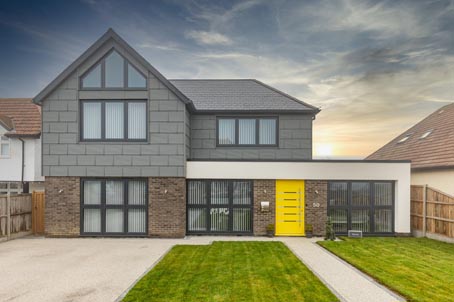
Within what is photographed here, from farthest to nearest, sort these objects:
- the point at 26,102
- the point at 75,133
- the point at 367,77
Answer: the point at 26,102, the point at 367,77, the point at 75,133

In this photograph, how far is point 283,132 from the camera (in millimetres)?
13414

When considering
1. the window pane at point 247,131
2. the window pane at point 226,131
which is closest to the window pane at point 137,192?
the window pane at point 226,131

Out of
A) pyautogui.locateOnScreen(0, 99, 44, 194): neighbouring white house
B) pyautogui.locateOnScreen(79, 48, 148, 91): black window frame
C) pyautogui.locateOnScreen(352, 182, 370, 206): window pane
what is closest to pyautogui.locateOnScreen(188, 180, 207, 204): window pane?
pyautogui.locateOnScreen(79, 48, 148, 91): black window frame

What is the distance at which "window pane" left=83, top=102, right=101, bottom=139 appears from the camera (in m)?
12.0

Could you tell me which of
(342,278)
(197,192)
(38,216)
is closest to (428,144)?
(342,278)

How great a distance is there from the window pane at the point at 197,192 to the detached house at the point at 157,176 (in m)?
0.04

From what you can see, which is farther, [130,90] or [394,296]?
[130,90]

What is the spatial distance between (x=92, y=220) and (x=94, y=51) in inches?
262

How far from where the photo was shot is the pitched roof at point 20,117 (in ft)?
53.5

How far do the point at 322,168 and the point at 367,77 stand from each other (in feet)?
21.9

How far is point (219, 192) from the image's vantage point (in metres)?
12.3

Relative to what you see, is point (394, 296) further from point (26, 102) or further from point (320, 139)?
point (26, 102)

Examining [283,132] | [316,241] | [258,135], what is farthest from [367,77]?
[316,241]

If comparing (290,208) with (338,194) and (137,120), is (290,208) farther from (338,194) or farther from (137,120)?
(137,120)
